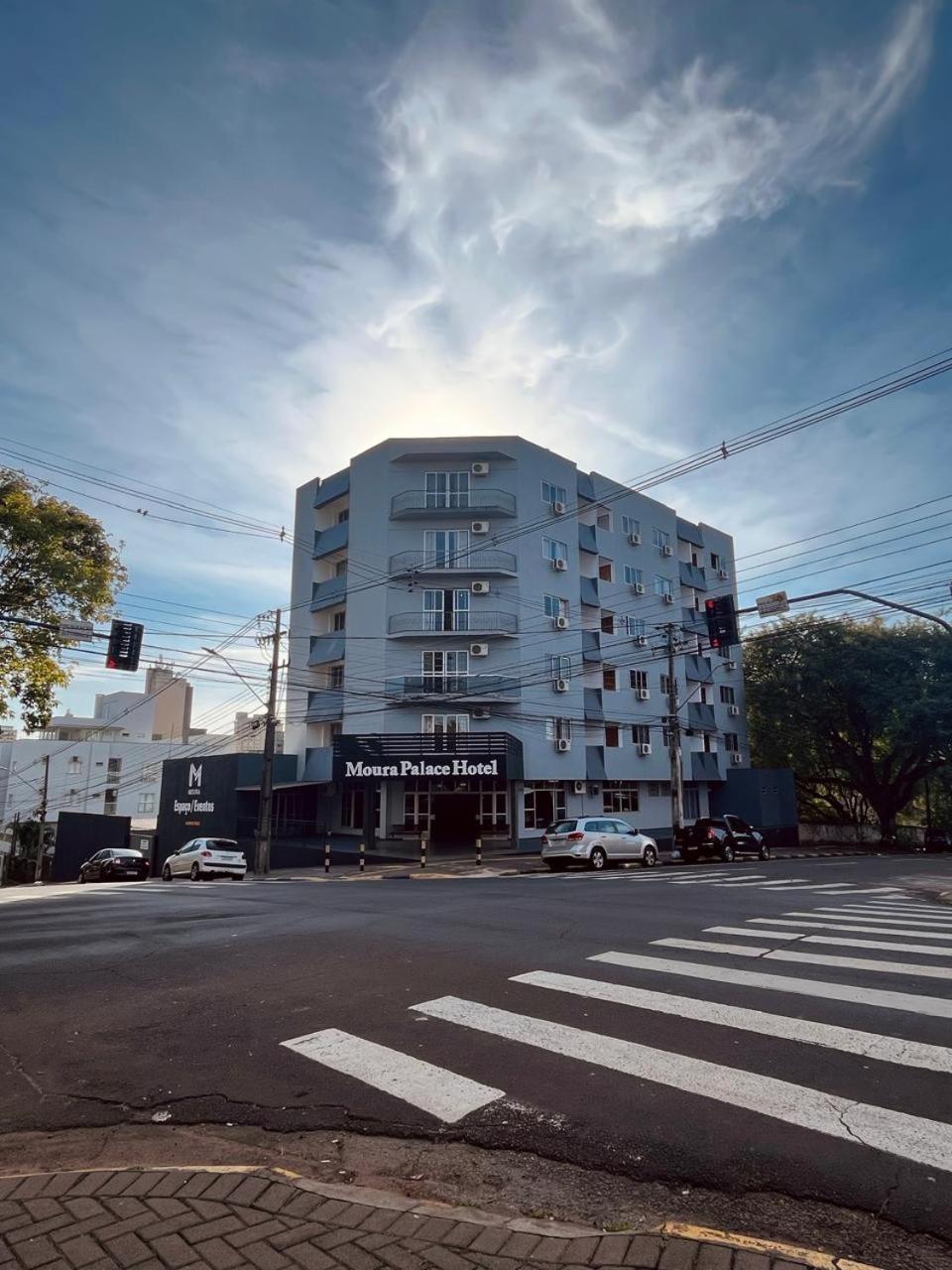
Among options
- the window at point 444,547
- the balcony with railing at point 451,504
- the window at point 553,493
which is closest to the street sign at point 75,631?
the window at point 444,547

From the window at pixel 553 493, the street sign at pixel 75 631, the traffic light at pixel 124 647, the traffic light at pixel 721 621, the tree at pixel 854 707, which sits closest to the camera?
the street sign at pixel 75 631

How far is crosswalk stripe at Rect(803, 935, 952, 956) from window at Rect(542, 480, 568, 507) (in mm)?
33204

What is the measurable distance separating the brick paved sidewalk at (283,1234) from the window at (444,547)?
114ft

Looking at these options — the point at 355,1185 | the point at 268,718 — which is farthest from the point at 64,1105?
the point at 268,718

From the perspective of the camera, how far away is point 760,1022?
18.2 feet

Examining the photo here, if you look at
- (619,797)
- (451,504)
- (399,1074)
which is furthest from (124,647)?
(619,797)

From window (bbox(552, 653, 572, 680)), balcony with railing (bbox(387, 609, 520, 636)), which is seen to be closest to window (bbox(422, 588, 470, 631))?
balcony with railing (bbox(387, 609, 520, 636))

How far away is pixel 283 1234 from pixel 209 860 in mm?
25531

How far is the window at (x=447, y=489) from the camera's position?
39.2m

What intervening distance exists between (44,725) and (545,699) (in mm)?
22919

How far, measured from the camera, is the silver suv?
25578 mm

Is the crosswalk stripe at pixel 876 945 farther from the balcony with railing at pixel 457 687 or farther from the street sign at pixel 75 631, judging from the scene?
the balcony with railing at pixel 457 687

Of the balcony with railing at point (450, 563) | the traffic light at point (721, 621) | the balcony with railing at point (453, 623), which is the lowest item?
the traffic light at point (721, 621)

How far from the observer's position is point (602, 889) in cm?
1620
